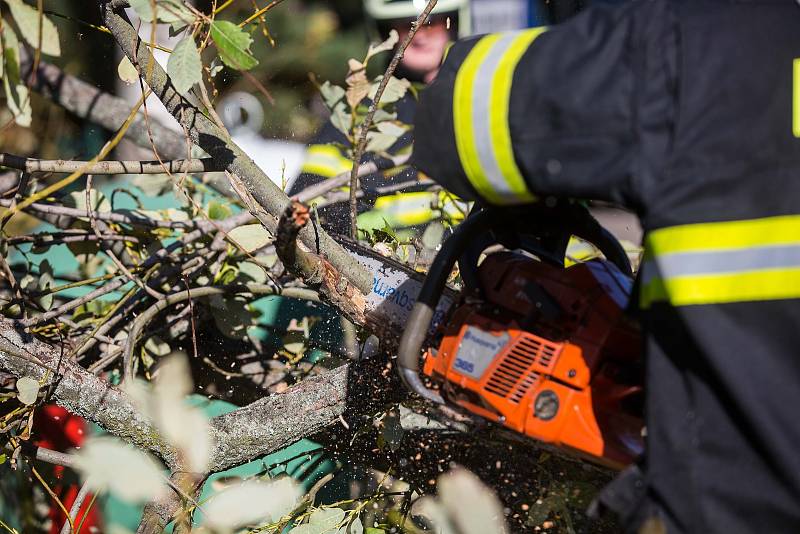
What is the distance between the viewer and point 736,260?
96cm

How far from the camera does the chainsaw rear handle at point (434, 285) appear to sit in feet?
4.39

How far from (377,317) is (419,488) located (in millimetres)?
605

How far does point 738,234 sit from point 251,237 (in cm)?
122

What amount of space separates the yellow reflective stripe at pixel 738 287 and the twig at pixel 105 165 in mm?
1228

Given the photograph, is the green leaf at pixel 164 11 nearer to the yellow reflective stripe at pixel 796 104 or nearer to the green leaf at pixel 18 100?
the green leaf at pixel 18 100

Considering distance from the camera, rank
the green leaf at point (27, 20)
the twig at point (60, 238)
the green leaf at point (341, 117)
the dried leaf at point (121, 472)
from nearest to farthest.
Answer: the dried leaf at point (121, 472)
the green leaf at point (27, 20)
the twig at point (60, 238)
the green leaf at point (341, 117)

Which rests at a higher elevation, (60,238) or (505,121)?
(505,121)


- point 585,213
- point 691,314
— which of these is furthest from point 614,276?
point 691,314

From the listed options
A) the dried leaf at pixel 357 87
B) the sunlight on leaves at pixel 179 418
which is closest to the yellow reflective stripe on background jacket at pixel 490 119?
the sunlight on leaves at pixel 179 418

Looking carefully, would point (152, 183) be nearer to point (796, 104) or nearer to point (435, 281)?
point (435, 281)

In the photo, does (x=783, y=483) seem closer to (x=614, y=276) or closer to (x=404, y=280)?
(x=614, y=276)

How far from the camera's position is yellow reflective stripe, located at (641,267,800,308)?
0.95 m

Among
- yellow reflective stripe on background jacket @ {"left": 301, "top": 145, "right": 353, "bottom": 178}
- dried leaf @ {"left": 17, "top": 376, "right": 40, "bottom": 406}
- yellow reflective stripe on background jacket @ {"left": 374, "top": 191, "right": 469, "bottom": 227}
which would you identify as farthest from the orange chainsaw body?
yellow reflective stripe on background jacket @ {"left": 301, "top": 145, "right": 353, "bottom": 178}

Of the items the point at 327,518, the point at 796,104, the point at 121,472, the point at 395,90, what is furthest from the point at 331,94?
the point at 121,472
